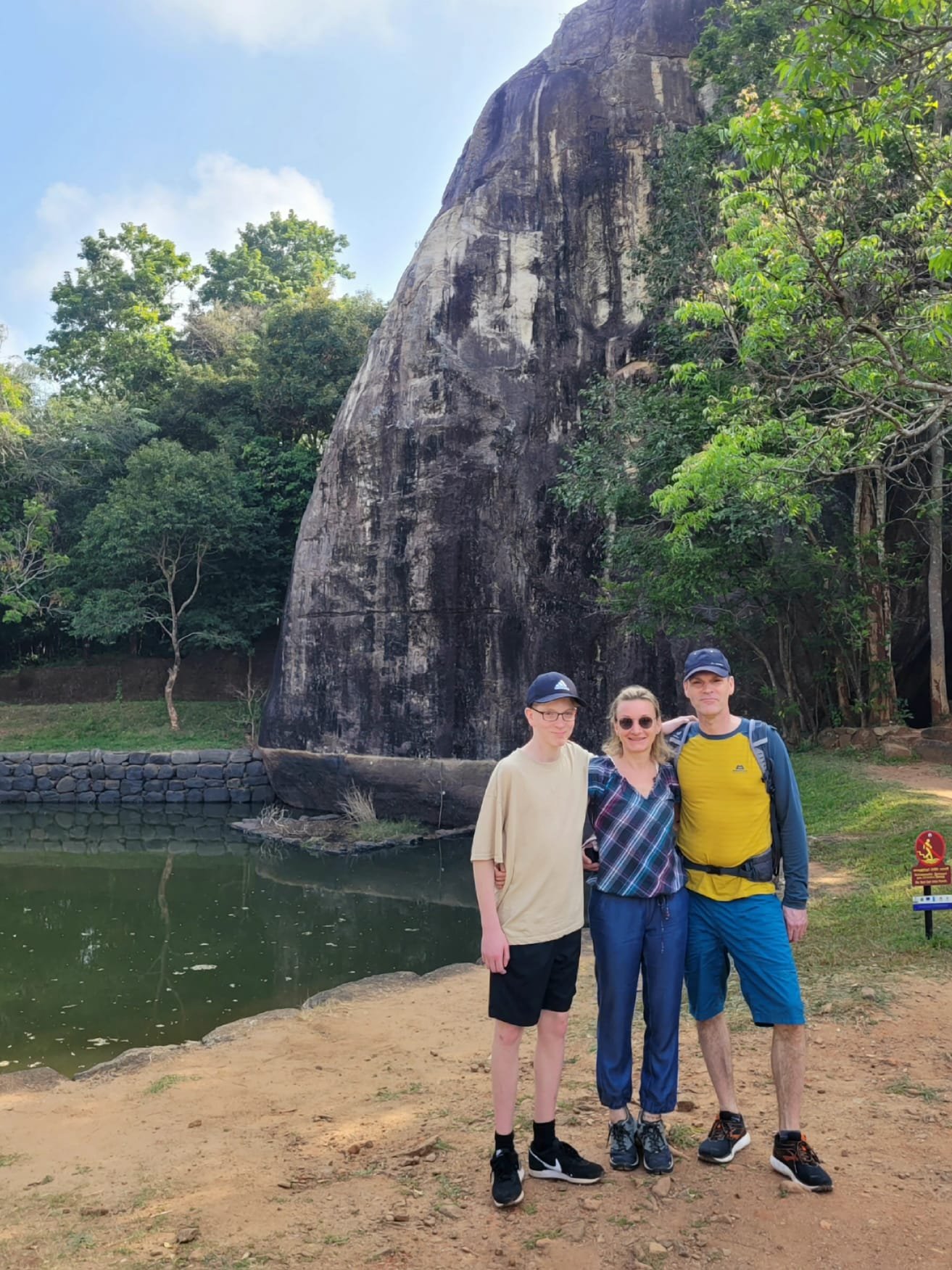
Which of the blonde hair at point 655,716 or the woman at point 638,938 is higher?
the blonde hair at point 655,716

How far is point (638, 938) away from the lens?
3.16 m

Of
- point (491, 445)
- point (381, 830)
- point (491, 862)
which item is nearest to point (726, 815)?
point (491, 862)

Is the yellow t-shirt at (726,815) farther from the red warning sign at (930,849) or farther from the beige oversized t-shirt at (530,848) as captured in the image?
the red warning sign at (930,849)

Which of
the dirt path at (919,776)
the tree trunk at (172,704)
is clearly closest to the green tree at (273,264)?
the tree trunk at (172,704)

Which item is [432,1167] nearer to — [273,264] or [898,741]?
[898,741]

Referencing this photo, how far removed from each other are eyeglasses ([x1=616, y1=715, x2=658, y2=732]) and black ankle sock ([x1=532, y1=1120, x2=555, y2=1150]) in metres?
1.25

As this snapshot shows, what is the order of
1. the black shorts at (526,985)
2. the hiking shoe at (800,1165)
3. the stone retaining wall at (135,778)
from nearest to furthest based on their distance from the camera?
the hiking shoe at (800,1165), the black shorts at (526,985), the stone retaining wall at (135,778)

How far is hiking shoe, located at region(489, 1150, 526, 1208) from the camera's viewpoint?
301 centimetres

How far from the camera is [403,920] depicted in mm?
11016

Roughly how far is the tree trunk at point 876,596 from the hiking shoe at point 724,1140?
36.1 ft

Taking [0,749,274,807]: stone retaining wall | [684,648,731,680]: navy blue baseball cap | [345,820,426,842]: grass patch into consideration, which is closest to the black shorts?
[684,648,731,680]: navy blue baseball cap

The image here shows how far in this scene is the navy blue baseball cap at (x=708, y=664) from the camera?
128 inches

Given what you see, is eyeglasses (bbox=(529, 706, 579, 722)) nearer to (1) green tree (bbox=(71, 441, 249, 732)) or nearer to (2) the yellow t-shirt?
(2) the yellow t-shirt

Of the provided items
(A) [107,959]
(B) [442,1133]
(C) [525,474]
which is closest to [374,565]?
(C) [525,474]
